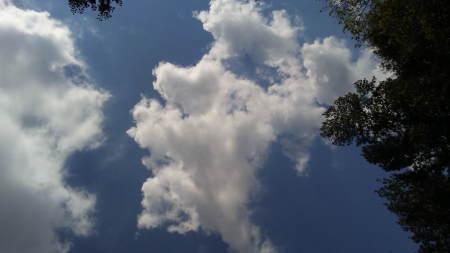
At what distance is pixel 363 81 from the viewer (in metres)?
21.8

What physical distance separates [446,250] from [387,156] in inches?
287

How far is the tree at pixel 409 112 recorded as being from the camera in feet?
52.8

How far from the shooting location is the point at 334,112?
72.1 feet

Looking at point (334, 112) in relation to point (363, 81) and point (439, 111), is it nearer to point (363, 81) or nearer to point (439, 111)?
point (363, 81)

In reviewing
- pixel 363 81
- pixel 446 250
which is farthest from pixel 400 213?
pixel 363 81

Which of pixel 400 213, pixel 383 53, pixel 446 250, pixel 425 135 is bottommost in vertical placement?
pixel 446 250

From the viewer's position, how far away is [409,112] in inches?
736

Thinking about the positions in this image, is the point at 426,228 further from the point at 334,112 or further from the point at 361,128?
the point at 334,112

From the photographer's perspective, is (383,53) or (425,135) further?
(383,53)

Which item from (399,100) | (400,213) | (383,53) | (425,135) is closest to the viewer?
(425,135)

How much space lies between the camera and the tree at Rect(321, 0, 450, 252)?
16094 millimetres

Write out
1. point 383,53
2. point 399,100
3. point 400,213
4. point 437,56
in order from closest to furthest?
1. point 437,56
2. point 399,100
3. point 400,213
4. point 383,53

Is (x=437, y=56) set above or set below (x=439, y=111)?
above

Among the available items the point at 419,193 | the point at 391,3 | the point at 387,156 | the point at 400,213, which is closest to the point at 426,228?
the point at 400,213
